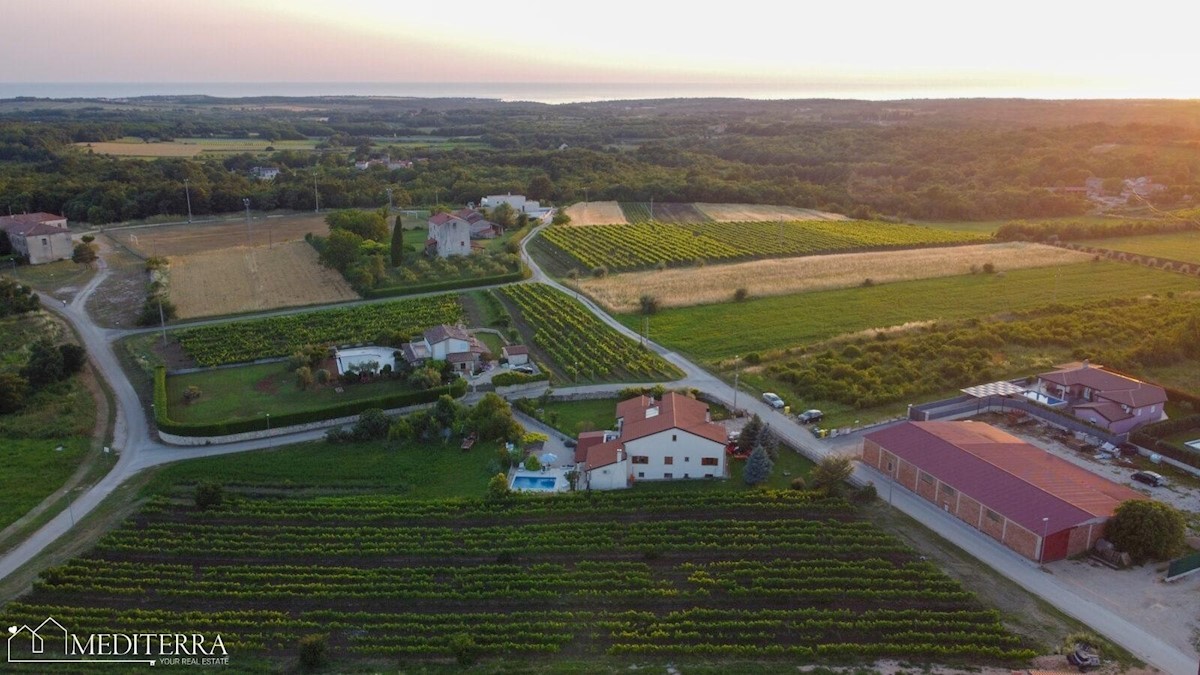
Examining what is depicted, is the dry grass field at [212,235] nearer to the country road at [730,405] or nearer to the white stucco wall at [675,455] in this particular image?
the country road at [730,405]

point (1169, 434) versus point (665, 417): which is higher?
point (665, 417)

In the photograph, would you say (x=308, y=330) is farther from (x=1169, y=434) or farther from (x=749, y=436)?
(x=1169, y=434)

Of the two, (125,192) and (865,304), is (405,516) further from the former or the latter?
(125,192)

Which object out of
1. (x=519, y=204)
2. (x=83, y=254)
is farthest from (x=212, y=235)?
(x=519, y=204)

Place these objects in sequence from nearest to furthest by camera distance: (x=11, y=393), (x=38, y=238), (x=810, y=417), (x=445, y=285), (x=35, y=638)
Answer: (x=35, y=638) → (x=810, y=417) → (x=11, y=393) → (x=445, y=285) → (x=38, y=238)

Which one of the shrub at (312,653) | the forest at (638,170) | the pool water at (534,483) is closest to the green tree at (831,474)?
the pool water at (534,483)

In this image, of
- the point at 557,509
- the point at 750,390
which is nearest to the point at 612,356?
the point at 750,390
